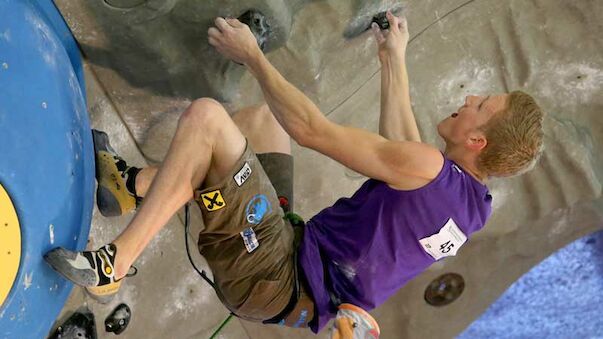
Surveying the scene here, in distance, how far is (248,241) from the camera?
5.98ft

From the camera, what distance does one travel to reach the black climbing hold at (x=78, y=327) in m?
2.16

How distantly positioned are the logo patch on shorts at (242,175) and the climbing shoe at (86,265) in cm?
34

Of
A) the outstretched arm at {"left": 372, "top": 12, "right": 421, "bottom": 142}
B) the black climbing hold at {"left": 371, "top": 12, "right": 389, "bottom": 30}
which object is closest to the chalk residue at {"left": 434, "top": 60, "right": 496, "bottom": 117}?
the black climbing hold at {"left": 371, "top": 12, "right": 389, "bottom": 30}

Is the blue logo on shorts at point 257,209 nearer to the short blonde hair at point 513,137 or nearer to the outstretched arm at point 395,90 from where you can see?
the outstretched arm at point 395,90

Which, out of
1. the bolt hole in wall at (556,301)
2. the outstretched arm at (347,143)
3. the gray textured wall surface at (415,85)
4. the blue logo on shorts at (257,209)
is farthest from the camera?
the bolt hole in wall at (556,301)

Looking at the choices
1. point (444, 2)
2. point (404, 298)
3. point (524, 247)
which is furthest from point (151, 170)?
point (524, 247)

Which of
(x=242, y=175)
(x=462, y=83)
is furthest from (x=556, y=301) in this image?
(x=242, y=175)

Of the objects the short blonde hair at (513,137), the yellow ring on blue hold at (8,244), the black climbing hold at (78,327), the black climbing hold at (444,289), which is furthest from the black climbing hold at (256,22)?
the black climbing hold at (444,289)

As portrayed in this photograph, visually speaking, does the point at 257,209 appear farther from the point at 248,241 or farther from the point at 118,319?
the point at 118,319

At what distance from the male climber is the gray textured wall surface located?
0.96 ft

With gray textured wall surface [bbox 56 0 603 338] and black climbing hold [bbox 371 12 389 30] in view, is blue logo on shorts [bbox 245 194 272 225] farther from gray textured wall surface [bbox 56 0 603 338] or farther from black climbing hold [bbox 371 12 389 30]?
black climbing hold [bbox 371 12 389 30]

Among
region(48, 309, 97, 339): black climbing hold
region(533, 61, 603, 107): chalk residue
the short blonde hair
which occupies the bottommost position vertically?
region(533, 61, 603, 107): chalk residue

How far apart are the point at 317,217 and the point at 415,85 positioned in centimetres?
108

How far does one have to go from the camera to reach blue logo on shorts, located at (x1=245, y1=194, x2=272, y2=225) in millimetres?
1787
